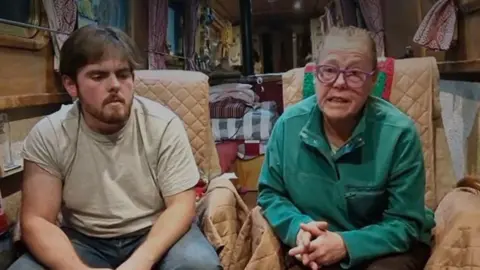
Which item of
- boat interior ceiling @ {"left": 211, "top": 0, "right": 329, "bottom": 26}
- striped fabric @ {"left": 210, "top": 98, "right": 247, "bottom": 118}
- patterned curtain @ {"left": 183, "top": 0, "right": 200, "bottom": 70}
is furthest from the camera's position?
boat interior ceiling @ {"left": 211, "top": 0, "right": 329, "bottom": 26}

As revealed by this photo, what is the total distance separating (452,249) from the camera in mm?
1266

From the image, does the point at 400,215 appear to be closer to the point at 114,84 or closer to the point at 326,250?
the point at 326,250

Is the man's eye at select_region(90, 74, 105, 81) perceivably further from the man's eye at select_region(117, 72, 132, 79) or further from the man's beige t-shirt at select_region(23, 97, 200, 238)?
the man's beige t-shirt at select_region(23, 97, 200, 238)

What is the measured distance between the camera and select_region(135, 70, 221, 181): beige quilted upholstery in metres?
2.09

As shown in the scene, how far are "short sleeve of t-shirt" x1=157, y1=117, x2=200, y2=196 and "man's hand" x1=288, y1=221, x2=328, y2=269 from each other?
13.7 inches

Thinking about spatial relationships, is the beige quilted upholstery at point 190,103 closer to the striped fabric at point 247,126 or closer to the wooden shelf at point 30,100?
the wooden shelf at point 30,100

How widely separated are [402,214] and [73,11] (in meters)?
1.82

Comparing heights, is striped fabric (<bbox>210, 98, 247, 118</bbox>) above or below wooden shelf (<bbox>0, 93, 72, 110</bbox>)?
below

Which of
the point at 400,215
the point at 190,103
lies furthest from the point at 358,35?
the point at 190,103

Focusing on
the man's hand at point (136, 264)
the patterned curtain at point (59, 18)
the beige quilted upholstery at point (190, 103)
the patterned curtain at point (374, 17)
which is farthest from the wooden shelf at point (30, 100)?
the patterned curtain at point (374, 17)

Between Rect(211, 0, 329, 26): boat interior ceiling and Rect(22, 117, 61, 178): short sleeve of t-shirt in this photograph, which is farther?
Rect(211, 0, 329, 26): boat interior ceiling

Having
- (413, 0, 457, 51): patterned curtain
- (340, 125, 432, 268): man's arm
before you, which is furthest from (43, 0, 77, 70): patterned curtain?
(413, 0, 457, 51): patterned curtain

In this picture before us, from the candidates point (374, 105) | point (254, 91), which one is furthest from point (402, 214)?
point (254, 91)

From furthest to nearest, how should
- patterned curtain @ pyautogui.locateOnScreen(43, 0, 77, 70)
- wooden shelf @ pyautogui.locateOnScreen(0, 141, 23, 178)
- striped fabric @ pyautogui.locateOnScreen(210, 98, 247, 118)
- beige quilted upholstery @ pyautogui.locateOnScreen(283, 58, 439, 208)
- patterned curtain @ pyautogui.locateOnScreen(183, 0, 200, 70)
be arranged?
patterned curtain @ pyautogui.locateOnScreen(183, 0, 200, 70)
striped fabric @ pyautogui.locateOnScreen(210, 98, 247, 118)
patterned curtain @ pyautogui.locateOnScreen(43, 0, 77, 70)
wooden shelf @ pyautogui.locateOnScreen(0, 141, 23, 178)
beige quilted upholstery @ pyautogui.locateOnScreen(283, 58, 439, 208)
